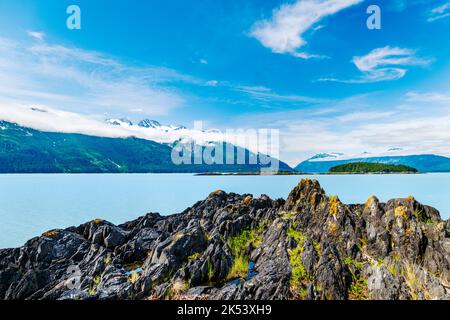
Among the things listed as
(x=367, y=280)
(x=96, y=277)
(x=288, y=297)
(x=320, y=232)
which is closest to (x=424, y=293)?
(x=367, y=280)

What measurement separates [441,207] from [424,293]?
9120 cm

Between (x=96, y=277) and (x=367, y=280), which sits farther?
(x=96, y=277)

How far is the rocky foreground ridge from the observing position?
2416 cm

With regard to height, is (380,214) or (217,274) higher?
(380,214)

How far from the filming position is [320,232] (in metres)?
37.3

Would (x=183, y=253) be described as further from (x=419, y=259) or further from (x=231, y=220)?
(x=419, y=259)

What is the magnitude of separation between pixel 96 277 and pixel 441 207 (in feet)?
357

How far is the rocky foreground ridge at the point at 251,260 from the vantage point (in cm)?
2416

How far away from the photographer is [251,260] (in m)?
35.4

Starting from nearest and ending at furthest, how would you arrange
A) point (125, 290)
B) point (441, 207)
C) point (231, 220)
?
1. point (125, 290)
2. point (231, 220)
3. point (441, 207)

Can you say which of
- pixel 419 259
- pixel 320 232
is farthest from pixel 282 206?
pixel 419 259

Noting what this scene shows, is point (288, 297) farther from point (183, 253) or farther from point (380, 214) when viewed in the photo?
point (380, 214)

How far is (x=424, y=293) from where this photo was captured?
76.3 feet

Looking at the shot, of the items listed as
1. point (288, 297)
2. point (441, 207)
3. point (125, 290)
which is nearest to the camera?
point (288, 297)
